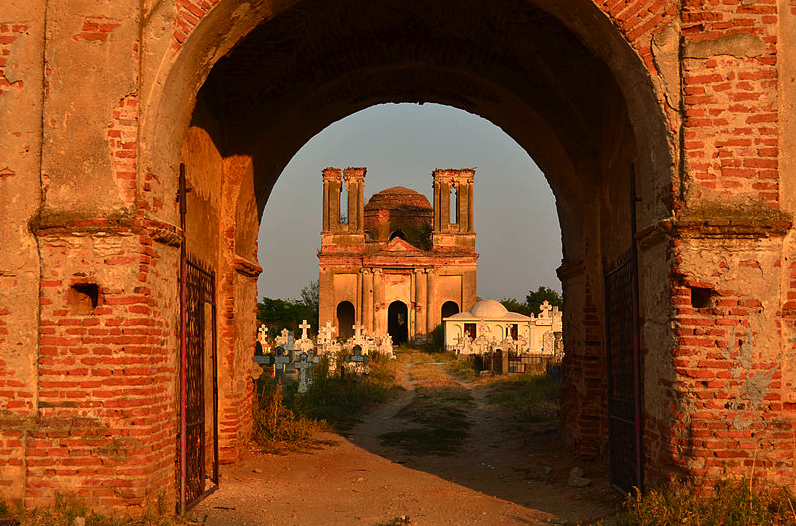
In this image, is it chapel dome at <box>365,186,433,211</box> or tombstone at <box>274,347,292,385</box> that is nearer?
tombstone at <box>274,347,292,385</box>

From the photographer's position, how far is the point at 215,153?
8789mm

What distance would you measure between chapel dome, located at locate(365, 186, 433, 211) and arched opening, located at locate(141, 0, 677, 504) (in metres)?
39.7

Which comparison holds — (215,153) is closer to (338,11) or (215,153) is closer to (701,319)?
(338,11)

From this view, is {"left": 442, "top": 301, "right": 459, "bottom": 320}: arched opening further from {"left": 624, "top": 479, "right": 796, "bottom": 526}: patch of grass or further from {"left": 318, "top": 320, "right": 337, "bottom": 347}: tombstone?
{"left": 624, "top": 479, "right": 796, "bottom": 526}: patch of grass

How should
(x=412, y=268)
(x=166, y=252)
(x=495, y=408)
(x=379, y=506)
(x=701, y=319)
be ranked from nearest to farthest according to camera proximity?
(x=701, y=319)
(x=166, y=252)
(x=379, y=506)
(x=495, y=408)
(x=412, y=268)

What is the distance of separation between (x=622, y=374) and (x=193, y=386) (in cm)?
421

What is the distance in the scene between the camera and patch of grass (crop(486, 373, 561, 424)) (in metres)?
13.3

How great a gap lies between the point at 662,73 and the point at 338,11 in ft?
14.4

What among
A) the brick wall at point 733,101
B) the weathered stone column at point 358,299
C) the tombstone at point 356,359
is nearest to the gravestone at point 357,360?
the tombstone at point 356,359

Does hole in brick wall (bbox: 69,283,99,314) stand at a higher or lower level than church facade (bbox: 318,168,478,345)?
lower

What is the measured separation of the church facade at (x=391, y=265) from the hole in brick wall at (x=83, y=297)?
36358 mm

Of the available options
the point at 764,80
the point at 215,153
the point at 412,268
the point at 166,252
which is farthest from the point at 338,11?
the point at 412,268

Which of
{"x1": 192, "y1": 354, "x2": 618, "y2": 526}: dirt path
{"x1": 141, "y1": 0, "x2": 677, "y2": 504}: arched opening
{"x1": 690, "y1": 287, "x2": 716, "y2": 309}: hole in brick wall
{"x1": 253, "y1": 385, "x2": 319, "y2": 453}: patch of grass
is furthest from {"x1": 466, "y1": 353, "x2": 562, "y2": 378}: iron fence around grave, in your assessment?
{"x1": 690, "y1": 287, "x2": 716, "y2": 309}: hole in brick wall

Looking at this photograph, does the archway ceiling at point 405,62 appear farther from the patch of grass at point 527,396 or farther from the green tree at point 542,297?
the green tree at point 542,297
